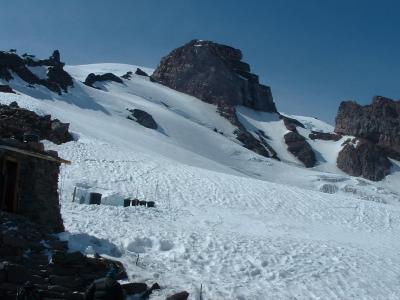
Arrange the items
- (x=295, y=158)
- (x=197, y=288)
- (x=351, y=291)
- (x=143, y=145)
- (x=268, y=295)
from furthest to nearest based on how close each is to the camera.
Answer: (x=295, y=158) → (x=143, y=145) → (x=351, y=291) → (x=268, y=295) → (x=197, y=288)

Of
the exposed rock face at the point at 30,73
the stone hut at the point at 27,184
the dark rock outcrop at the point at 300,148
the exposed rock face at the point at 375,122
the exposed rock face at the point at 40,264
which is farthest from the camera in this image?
the exposed rock face at the point at 375,122

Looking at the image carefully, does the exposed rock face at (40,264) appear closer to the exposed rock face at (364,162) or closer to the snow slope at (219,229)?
the snow slope at (219,229)

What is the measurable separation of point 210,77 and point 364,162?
3710 centimetres

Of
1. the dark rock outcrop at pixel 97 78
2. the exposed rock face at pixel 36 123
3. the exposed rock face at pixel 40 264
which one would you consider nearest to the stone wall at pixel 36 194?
the exposed rock face at pixel 40 264

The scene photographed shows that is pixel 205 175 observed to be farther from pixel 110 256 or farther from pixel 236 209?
pixel 110 256

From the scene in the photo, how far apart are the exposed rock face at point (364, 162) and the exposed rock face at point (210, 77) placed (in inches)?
965

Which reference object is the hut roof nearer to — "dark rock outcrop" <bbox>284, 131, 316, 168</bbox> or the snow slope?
the snow slope

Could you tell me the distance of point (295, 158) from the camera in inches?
3932

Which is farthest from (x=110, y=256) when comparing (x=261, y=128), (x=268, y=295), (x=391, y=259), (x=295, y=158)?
(x=261, y=128)

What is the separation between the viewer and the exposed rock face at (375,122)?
121 metres

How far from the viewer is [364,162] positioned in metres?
104

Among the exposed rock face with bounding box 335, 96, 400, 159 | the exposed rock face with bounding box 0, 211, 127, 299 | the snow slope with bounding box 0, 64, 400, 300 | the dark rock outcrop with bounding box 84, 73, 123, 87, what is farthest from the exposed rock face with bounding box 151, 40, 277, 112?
the exposed rock face with bounding box 0, 211, 127, 299

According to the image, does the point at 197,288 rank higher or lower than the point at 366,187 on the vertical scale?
lower

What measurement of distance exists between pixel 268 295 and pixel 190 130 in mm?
61689
